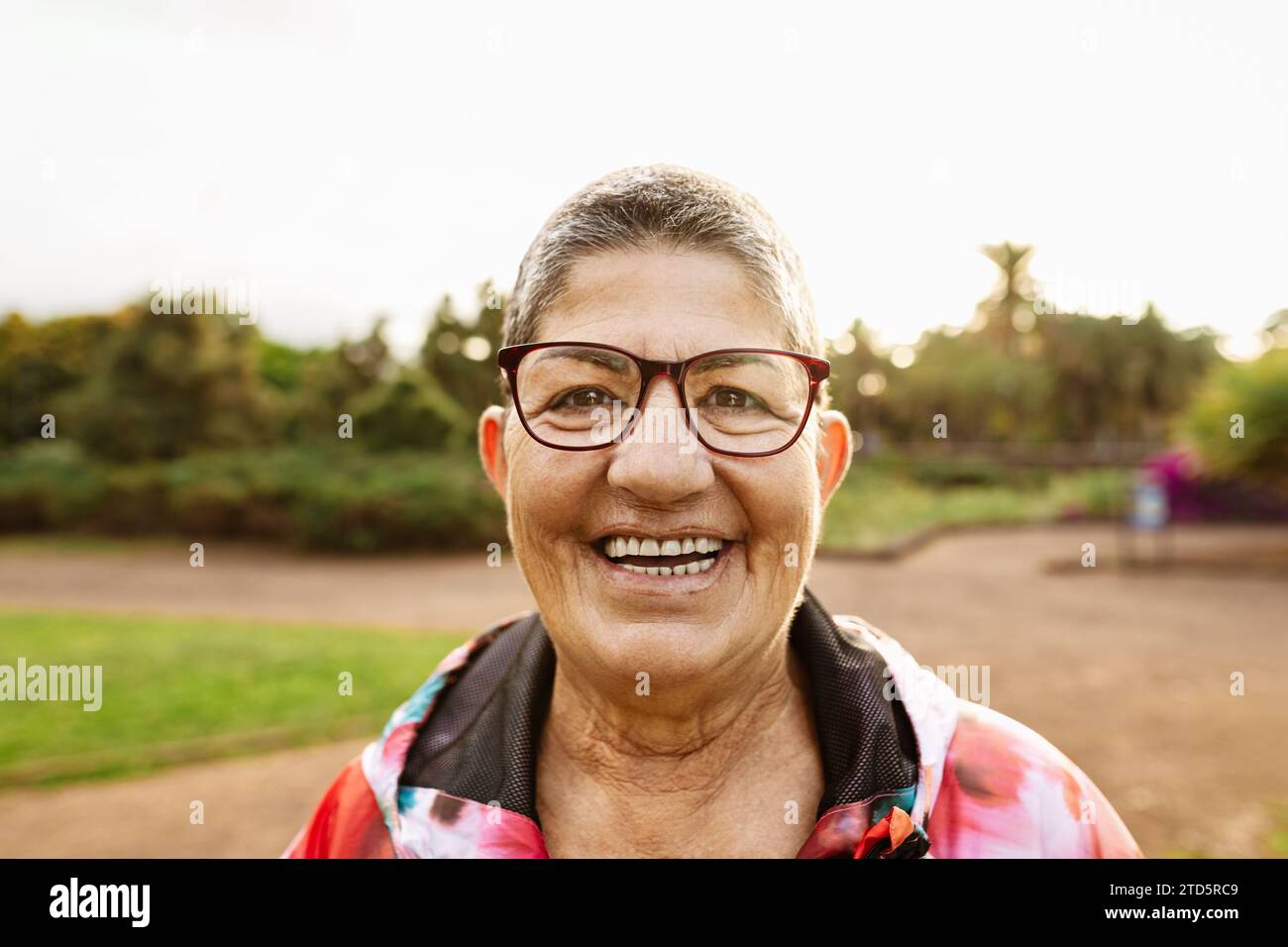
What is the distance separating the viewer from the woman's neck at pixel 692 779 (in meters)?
1.42

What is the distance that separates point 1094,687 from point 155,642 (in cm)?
852

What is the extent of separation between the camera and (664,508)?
4.08 feet

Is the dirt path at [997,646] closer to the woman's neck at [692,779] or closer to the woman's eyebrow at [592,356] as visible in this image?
the woman's neck at [692,779]

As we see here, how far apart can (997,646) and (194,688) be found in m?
7.07

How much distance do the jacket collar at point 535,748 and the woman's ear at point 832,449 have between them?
0.23 meters

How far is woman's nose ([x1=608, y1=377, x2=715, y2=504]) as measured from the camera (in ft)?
3.97

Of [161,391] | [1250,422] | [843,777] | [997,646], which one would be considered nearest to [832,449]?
[843,777]

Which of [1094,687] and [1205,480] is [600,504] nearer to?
[1094,687]

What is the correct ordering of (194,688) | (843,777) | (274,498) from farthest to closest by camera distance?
1. (274,498)
2. (194,688)
3. (843,777)

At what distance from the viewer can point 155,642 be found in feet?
27.4

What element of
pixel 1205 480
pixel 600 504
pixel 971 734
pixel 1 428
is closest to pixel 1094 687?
pixel 971 734

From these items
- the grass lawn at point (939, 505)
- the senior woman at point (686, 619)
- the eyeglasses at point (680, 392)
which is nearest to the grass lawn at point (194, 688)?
the senior woman at point (686, 619)

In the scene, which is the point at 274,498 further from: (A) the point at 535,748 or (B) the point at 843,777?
(B) the point at 843,777

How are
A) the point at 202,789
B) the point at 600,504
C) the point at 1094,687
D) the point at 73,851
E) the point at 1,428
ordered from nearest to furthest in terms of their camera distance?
the point at 600,504, the point at 73,851, the point at 202,789, the point at 1094,687, the point at 1,428
